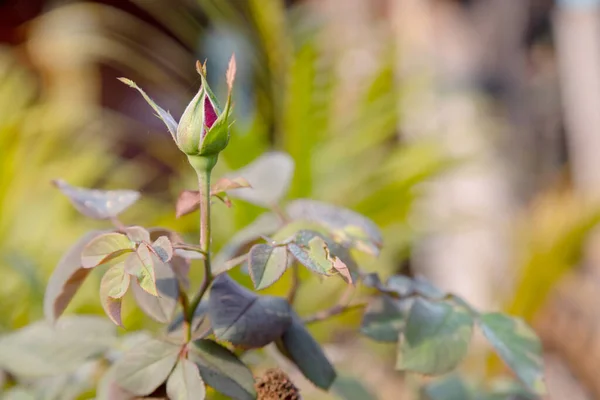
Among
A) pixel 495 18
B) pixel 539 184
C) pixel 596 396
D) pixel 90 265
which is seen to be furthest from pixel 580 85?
pixel 90 265

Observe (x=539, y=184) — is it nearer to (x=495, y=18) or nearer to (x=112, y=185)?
(x=495, y=18)

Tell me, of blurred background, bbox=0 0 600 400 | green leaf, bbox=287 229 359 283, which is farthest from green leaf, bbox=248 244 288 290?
blurred background, bbox=0 0 600 400

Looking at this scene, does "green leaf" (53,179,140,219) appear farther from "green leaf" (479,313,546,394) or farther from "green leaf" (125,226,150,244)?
"green leaf" (479,313,546,394)

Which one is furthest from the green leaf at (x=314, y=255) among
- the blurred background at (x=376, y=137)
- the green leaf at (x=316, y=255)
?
the blurred background at (x=376, y=137)

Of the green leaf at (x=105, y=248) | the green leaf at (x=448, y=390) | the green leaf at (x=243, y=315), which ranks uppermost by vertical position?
the green leaf at (x=105, y=248)

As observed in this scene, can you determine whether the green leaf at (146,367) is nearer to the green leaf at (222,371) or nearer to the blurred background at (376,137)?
the green leaf at (222,371)

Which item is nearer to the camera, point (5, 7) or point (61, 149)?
point (61, 149)

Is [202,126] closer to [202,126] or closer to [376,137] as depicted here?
[202,126]
